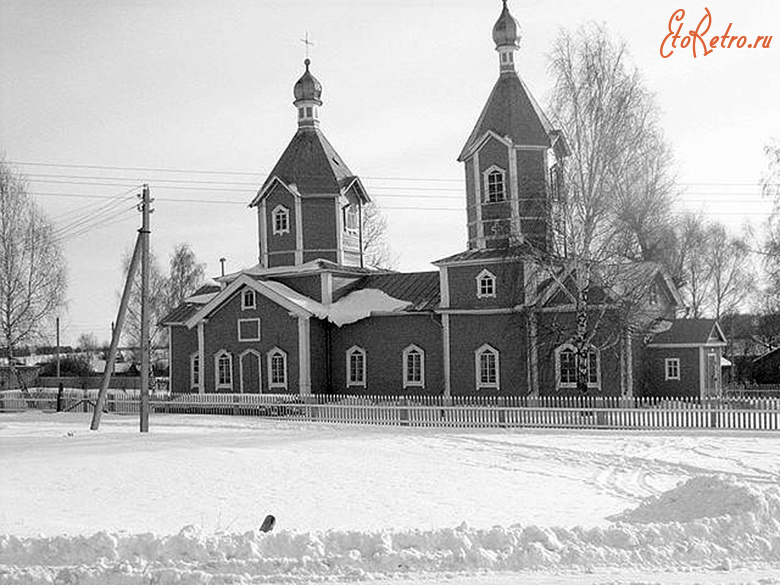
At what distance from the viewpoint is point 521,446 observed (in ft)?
67.2

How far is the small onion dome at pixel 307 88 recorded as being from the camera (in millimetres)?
37094

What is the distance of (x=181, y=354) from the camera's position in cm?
3875

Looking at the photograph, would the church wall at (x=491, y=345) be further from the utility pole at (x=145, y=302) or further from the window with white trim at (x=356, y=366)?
the utility pole at (x=145, y=302)

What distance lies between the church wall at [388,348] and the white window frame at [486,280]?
2.19 metres

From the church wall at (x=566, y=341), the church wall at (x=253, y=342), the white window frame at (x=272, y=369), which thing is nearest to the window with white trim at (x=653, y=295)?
the church wall at (x=566, y=341)

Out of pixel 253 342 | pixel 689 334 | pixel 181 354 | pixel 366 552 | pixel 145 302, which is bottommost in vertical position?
pixel 366 552

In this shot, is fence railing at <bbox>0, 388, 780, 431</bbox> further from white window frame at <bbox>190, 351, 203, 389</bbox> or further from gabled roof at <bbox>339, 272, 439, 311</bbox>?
white window frame at <bbox>190, 351, 203, 389</bbox>

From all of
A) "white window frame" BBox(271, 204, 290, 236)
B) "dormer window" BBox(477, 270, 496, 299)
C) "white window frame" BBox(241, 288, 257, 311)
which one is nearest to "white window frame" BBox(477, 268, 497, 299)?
"dormer window" BBox(477, 270, 496, 299)

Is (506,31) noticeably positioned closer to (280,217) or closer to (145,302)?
(280,217)

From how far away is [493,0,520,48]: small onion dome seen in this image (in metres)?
32.4

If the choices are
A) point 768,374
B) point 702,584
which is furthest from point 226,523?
point 768,374

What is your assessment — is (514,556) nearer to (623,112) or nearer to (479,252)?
(623,112)

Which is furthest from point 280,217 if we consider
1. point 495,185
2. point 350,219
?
point 495,185

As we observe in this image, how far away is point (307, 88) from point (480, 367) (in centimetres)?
1378
